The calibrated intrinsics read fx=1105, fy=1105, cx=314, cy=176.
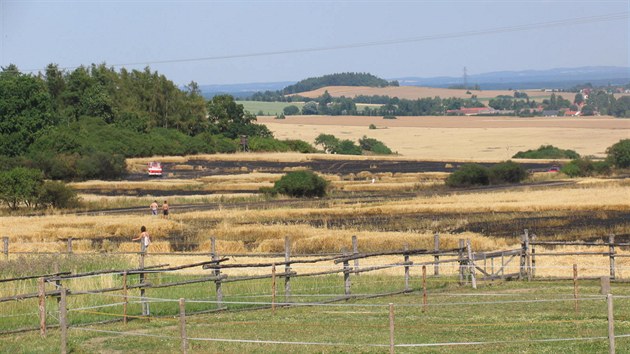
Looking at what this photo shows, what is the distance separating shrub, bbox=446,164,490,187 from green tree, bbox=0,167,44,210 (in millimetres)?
33707

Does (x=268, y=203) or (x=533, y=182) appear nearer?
(x=268, y=203)

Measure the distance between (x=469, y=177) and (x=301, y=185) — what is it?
17.6m

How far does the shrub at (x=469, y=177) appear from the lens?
86938 mm

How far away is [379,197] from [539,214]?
57.8ft

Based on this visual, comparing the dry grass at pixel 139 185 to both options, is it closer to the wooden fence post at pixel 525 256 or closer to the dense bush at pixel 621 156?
the dense bush at pixel 621 156

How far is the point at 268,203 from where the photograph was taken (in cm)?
6838

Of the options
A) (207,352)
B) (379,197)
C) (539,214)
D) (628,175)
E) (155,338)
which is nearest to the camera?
(207,352)

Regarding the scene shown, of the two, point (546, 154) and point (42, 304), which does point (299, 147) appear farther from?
point (42, 304)

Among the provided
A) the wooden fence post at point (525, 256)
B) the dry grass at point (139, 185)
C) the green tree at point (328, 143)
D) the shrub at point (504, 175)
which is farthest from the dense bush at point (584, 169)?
the wooden fence post at point (525, 256)

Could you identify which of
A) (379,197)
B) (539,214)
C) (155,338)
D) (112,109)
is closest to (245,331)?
(155,338)

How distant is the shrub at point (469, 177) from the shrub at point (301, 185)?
45.9ft

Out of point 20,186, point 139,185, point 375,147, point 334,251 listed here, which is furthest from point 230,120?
point 334,251

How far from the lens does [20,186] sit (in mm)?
66312

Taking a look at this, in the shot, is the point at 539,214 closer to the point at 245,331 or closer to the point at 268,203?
the point at 268,203
